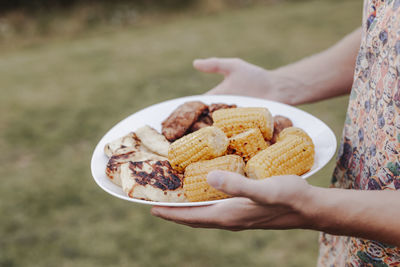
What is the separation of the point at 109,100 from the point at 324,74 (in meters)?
3.98

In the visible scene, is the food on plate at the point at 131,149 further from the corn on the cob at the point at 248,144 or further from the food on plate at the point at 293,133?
the food on plate at the point at 293,133

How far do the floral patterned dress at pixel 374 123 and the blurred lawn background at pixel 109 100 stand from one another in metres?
1.69

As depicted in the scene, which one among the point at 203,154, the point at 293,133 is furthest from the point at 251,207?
the point at 293,133

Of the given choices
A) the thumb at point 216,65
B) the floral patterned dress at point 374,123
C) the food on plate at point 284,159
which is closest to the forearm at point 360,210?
the floral patterned dress at point 374,123

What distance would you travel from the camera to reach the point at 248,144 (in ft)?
4.96

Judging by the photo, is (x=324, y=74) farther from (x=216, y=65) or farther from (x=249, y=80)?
(x=216, y=65)

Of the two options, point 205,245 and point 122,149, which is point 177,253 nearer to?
point 205,245

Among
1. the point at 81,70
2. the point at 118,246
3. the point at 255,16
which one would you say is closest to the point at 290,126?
the point at 118,246

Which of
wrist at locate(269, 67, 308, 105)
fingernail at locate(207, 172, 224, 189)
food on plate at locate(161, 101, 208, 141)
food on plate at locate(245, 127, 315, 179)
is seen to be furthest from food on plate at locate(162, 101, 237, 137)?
fingernail at locate(207, 172, 224, 189)

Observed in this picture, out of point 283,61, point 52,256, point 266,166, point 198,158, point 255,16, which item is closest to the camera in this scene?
point 266,166

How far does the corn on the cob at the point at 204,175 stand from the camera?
1321mm

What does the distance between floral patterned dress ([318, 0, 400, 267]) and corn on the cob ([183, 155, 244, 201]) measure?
0.40 m

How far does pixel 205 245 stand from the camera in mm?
3127

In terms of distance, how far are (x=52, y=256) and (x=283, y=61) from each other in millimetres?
4476
